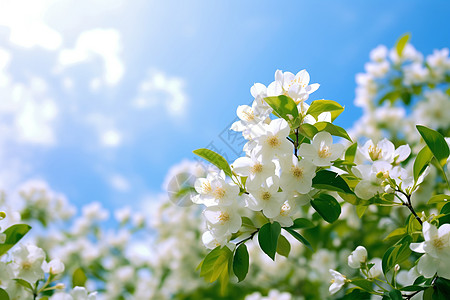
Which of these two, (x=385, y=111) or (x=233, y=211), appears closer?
(x=233, y=211)

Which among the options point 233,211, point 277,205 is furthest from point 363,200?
point 233,211

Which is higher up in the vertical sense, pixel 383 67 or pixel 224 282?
pixel 383 67

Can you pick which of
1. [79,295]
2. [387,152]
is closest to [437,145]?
[387,152]

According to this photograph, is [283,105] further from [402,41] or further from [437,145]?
[402,41]

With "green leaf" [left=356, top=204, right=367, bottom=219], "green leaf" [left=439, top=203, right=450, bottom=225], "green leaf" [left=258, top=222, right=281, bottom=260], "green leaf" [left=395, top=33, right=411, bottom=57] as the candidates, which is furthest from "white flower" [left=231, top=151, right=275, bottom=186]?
"green leaf" [left=395, top=33, right=411, bottom=57]

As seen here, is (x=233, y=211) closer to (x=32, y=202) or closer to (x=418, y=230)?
(x=418, y=230)

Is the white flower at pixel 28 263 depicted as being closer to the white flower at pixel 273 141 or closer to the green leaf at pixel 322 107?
the white flower at pixel 273 141

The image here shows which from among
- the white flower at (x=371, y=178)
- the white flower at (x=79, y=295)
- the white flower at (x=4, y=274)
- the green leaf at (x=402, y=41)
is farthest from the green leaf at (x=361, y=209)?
the green leaf at (x=402, y=41)
